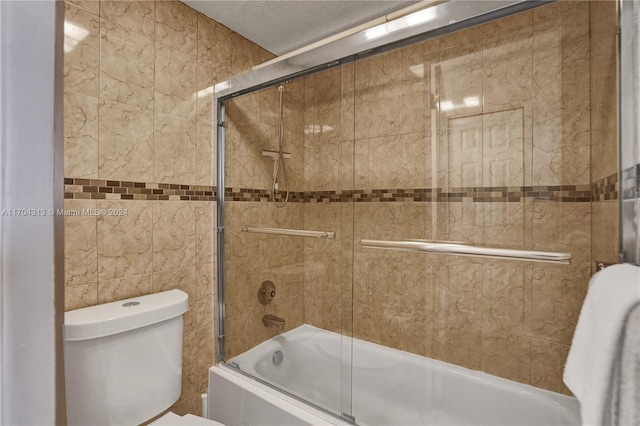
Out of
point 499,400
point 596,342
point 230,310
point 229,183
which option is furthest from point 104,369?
point 499,400

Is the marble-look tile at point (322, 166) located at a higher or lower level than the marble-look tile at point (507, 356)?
higher

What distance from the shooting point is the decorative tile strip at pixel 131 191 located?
1.16 metres

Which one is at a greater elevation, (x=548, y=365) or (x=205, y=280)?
(x=205, y=280)

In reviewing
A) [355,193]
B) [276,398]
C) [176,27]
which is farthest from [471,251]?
[176,27]

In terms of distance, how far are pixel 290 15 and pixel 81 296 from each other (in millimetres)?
1609

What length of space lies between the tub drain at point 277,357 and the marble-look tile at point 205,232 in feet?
2.00

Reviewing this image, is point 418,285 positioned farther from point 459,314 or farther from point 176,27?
point 176,27

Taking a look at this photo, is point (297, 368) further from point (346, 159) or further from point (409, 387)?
point (346, 159)

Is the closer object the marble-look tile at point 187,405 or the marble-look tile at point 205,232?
the marble-look tile at point 187,405

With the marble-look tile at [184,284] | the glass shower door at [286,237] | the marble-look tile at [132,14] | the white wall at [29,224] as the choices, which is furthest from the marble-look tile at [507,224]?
the marble-look tile at [132,14]

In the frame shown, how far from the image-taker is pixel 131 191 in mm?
1316

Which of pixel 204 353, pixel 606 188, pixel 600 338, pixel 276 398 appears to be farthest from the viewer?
pixel 204 353

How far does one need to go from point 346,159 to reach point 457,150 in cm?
50

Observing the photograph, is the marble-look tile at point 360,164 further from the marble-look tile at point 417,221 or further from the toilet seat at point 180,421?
the toilet seat at point 180,421
